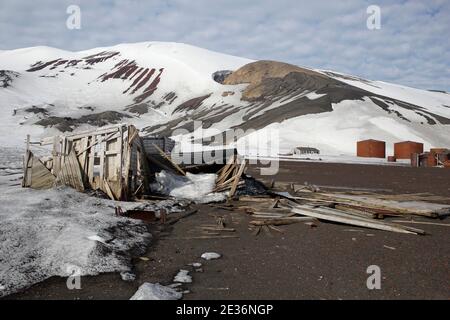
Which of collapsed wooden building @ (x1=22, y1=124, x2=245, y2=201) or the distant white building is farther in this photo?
the distant white building

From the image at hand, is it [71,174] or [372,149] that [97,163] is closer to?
[71,174]

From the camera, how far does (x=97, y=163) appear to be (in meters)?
13.7

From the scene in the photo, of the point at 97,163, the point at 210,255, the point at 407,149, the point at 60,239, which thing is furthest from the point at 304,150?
the point at 60,239

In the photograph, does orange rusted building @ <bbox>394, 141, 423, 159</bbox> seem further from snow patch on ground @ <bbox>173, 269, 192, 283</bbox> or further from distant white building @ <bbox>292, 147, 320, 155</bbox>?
snow patch on ground @ <bbox>173, 269, 192, 283</bbox>

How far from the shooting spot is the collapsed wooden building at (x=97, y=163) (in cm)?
1253

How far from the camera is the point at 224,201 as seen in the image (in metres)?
13.2

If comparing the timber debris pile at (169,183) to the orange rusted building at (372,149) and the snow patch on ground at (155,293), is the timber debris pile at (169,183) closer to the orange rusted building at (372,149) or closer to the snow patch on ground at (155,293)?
the snow patch on ground at (155,293)

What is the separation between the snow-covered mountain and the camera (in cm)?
5272

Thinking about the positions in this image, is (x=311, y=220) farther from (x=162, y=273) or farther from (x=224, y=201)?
(x=162, y=273)

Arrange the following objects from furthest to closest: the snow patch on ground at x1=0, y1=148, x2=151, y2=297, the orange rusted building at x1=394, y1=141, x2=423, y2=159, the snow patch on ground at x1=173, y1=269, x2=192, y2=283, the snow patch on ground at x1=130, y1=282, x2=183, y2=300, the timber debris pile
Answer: the orange rusted building at x1=394, y1=141, x2=423, y2=159 < the timber debris pile < the snow patch on ground at x1=0, y1=148, x2=151, y2=297 < the snow patch on ground at x1=173, y1=269, x2=192, y2=283 < the snow patch on ground at x1=130, y1=282, x2=183, y2=300

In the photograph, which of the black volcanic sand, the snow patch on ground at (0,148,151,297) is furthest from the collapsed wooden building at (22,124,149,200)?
the black volcanic sand

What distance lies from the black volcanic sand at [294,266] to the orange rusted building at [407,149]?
3668 cm

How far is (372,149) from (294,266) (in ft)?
132

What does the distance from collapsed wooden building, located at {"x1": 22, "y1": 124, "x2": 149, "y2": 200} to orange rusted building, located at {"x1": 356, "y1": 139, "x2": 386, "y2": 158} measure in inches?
1370
